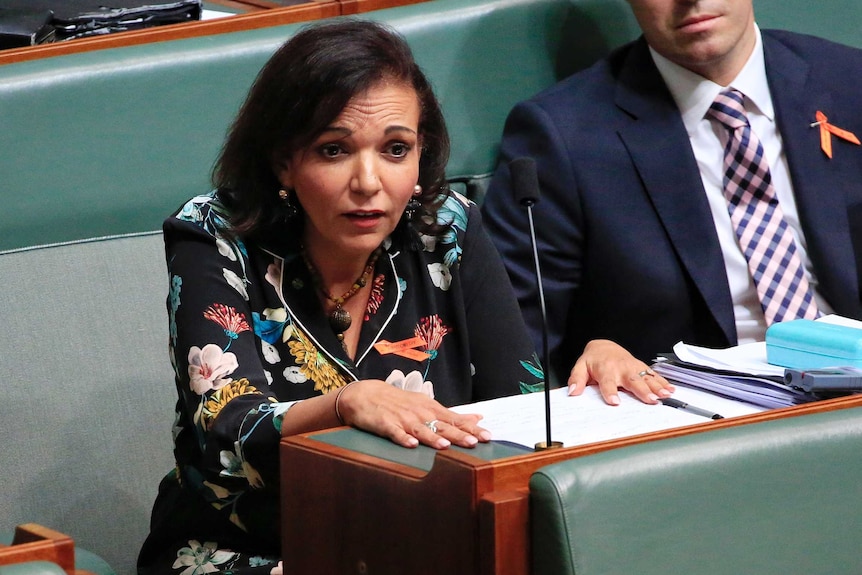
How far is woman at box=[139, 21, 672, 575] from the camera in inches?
62.9

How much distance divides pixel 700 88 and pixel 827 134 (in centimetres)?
24

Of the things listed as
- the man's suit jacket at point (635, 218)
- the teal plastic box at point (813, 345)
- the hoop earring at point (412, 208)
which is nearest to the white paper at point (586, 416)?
the teal plastic box at point (813, 345)

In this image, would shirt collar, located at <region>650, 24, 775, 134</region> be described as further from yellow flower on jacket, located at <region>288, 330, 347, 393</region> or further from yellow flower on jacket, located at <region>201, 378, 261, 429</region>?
yellow flower on jacket, located at <region>201, 378, 261, 429</region>

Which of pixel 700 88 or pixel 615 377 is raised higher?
pixel 700 88

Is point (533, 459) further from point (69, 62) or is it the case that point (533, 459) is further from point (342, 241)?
point (69, 62)

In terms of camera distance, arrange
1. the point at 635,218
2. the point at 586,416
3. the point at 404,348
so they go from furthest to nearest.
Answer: the point at 635,218 < the point at 404,348 < the point at 586,416

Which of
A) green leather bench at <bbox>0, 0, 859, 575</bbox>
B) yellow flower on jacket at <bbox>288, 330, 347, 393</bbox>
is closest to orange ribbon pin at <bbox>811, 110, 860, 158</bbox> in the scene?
green leather bench at <bbox>0, 0, 859, 575</bbox>

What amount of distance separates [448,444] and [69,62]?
4.09 feet

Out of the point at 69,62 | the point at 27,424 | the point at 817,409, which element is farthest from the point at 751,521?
the point at 69,62

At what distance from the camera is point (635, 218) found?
2.21m

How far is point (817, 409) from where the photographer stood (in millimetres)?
1292

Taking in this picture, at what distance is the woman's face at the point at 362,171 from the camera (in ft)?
5.40

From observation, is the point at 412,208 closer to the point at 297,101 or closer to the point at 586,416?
the point at 297,101

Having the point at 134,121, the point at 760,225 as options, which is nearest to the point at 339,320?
the point at 134,121
